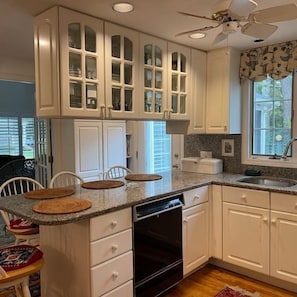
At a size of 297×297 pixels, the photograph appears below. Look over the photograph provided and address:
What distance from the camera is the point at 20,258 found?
1811 mm

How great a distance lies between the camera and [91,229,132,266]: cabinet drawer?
1871 mm

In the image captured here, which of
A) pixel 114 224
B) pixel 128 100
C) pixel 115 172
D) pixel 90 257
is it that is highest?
pixel 128 100

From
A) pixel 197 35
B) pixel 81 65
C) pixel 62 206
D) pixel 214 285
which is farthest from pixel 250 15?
pixel 214 285

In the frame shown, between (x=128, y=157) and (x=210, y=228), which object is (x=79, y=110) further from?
(x=128, y=157)

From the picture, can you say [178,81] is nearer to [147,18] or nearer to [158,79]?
[158,79]

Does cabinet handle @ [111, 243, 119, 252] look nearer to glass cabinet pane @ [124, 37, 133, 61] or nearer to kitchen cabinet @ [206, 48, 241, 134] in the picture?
glass cabinet pane @ [124, 37, 133, 61]

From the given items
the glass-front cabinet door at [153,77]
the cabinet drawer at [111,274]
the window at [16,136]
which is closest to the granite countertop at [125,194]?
the cabinet drawer at [111,274]

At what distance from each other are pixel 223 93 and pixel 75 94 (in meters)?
1.69

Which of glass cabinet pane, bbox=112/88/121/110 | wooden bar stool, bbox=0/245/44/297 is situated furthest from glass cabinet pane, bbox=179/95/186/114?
wooden bar stool, bbox=0/245/44/297

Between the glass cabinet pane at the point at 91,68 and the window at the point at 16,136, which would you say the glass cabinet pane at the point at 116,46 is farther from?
the window at the point at 16,136

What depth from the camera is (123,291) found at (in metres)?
2.07

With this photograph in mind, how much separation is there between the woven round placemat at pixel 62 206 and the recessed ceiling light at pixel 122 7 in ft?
4.53

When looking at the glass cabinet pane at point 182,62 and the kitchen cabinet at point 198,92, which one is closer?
the glass cabinet pane at point 182,62

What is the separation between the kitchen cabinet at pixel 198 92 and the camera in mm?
3256
